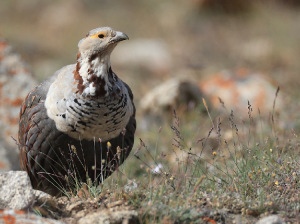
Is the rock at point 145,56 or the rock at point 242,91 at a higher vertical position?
the rock at point 145,56

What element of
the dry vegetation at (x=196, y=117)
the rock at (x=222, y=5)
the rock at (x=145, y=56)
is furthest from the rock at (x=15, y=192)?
the rock at (x=222, y=5)

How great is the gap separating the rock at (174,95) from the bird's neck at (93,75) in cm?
307

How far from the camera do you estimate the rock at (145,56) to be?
31.9 ft

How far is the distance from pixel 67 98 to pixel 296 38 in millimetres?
8802

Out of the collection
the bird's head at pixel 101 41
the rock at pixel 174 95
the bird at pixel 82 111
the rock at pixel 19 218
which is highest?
the bird's head at pixel 101 41

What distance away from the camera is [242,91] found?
6.09 meters

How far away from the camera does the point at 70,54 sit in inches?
434

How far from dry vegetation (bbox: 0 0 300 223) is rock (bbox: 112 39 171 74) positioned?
8.4 inches

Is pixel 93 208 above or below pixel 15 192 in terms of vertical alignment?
below

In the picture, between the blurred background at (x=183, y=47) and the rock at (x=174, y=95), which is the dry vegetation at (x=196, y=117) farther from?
the rock at (x=174, y=95)

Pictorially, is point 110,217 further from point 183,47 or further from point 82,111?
point 183,47

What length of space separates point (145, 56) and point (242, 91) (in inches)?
178

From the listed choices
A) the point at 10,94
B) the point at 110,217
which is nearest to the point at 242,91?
the point at 10,94

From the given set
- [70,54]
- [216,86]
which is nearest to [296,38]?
[216,86]
